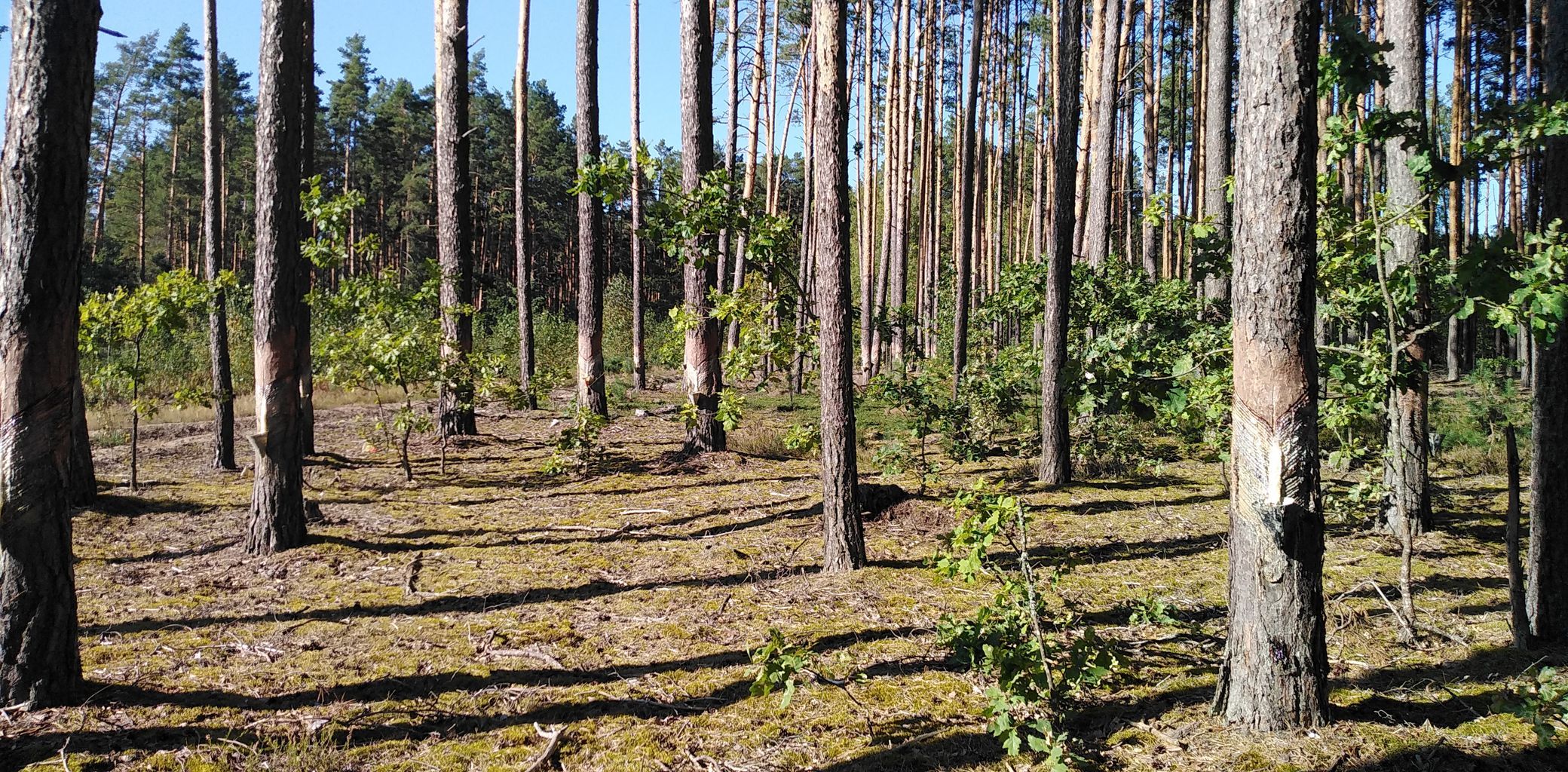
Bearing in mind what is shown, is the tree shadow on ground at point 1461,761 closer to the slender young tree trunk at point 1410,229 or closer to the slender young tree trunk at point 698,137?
the slender young tree trunk at point 1410,229

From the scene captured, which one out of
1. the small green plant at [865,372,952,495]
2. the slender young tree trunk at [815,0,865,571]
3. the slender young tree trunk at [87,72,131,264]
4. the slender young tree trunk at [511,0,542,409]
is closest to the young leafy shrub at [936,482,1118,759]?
the slender young tree trunk at [815,0,865,571]

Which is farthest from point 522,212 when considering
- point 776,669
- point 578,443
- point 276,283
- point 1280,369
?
point 1280,369

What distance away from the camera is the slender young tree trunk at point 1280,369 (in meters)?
3.27

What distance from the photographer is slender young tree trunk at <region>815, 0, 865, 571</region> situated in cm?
545

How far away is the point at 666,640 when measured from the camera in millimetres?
4758

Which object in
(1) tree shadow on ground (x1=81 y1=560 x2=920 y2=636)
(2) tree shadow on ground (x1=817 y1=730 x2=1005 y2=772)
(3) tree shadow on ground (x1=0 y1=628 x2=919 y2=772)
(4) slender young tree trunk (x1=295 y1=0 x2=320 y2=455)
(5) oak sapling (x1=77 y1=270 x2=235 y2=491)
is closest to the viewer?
(2) tree shadow on ground (x1=817 y1=730 x2=1005 y2=772)

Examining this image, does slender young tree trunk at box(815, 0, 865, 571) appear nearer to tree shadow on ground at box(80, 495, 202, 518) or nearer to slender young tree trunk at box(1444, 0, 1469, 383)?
tree shadow on ground at box(80, 495, 202, 518)

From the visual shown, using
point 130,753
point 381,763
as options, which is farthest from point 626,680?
point 130,753

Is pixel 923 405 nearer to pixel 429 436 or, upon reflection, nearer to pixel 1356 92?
pixel 1356 92

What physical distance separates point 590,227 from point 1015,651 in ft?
33.3

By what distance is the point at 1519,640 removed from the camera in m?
4.10

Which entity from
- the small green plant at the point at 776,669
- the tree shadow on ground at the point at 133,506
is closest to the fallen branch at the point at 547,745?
the small green plant at the point at 776,669

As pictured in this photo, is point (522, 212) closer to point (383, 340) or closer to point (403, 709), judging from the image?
point (383, 340)

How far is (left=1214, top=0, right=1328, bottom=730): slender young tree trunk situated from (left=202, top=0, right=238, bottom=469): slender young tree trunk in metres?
10.1
